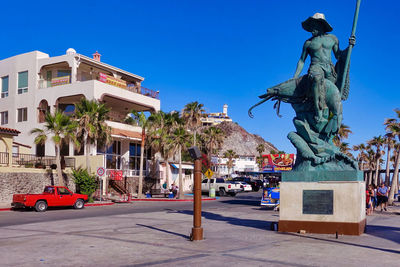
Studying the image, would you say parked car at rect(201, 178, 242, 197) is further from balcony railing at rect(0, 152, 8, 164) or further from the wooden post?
the wooden post

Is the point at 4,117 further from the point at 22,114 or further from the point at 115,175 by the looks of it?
the point at 115,175

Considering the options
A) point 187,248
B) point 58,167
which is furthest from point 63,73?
point 187,248

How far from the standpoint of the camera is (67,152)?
1515 inches

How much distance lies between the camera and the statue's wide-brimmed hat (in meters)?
12.7

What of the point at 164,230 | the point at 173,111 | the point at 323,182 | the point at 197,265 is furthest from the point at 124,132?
the point at 197,265

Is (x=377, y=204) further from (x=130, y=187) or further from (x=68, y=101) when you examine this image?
(x=68, y=101)

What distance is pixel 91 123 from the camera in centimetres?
2988

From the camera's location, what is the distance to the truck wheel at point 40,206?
22.3 m

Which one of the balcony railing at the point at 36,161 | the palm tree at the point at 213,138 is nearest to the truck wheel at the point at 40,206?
the balcony railing at the point at 36,161

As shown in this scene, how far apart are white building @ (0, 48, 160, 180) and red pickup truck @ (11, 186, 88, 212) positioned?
483 inches

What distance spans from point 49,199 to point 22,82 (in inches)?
901

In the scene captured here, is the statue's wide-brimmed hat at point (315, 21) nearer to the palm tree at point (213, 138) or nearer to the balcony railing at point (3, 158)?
the balcony railing at point (3, 158)

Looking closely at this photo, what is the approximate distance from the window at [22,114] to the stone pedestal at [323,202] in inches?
1376

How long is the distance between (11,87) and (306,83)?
37.6 m
